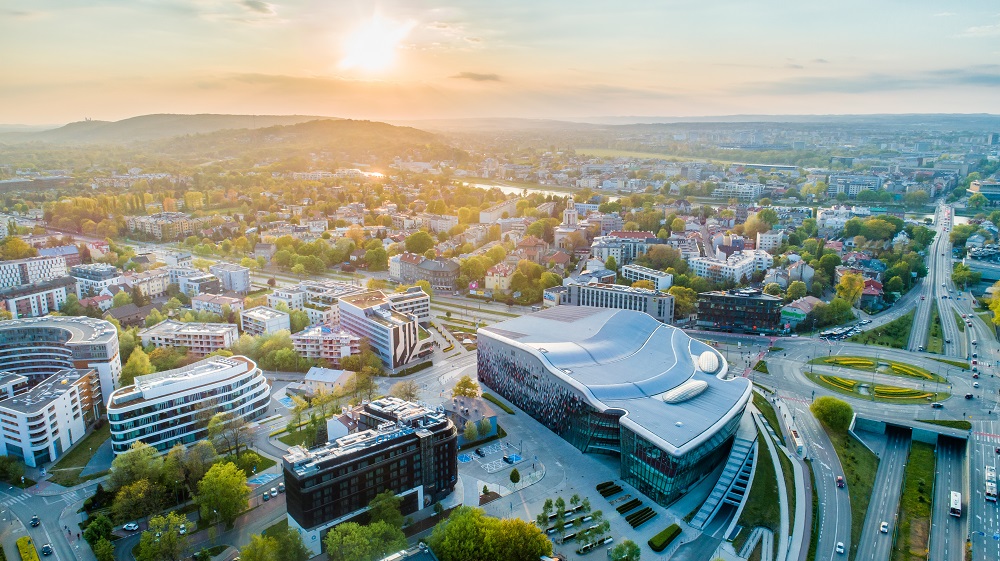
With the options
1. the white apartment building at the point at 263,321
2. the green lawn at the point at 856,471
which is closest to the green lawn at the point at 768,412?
the green lawn at the point at 856,471

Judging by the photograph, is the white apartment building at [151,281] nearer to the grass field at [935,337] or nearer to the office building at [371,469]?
the office building at [371,469]

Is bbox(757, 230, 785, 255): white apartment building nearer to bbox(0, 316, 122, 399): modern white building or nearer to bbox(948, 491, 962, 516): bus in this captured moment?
bbox(948, 491, 962, 516): bus

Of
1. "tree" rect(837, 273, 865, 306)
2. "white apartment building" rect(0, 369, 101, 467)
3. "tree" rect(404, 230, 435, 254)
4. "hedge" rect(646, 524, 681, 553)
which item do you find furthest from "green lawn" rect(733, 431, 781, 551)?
"tree" rect(404, 230, 435, 254)

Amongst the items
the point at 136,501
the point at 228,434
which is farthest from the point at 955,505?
the point at 136,501

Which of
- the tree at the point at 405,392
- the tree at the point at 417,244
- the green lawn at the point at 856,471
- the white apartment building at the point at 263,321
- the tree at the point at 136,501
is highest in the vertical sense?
the tree at the point at 417,244

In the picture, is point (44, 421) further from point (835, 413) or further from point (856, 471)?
point (835, 413)

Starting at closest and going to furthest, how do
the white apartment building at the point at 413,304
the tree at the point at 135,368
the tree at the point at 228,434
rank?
the tree at the point at 228,434, the tree at the point at 135,368, the white apartment building at the point at 413,304

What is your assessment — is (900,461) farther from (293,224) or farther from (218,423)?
(293,224)

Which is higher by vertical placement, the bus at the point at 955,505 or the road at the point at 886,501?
the bus at the point at 955,505
